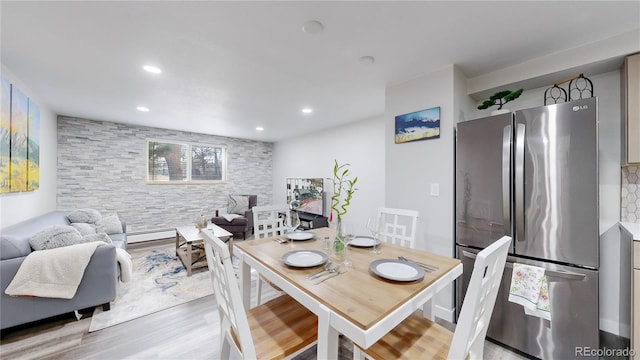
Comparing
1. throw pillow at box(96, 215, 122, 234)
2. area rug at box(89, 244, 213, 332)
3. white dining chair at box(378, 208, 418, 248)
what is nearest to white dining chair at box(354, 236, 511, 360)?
white dining chair at box(378, 208, 418, 248)

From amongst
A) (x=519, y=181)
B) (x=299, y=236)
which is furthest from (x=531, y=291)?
(x=299, y=236)

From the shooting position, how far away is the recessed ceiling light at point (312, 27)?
5.27 ft

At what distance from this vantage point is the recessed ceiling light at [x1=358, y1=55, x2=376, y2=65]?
6.79ft

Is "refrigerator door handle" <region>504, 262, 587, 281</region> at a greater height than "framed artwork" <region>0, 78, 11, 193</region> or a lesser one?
lesser

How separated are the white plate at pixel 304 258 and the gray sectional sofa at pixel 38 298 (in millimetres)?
1899

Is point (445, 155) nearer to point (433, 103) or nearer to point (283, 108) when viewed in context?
point (433, 103)

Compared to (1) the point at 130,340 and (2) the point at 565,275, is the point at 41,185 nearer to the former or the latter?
(1) the point at 130,340

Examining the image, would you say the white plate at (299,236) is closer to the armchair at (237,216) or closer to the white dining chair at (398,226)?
the white dining chair at (398,226)

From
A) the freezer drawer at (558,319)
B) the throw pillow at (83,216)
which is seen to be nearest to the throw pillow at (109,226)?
the throw pillow at (83,216)

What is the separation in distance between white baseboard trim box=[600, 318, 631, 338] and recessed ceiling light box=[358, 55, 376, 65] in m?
2.91

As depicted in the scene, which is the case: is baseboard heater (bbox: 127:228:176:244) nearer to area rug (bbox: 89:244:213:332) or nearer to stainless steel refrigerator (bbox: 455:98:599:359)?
area rug (bbox: 89:244:213:332)

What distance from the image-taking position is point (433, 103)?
2.31 m

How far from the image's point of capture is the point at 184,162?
17.9 ft

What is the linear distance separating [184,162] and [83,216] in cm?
224
